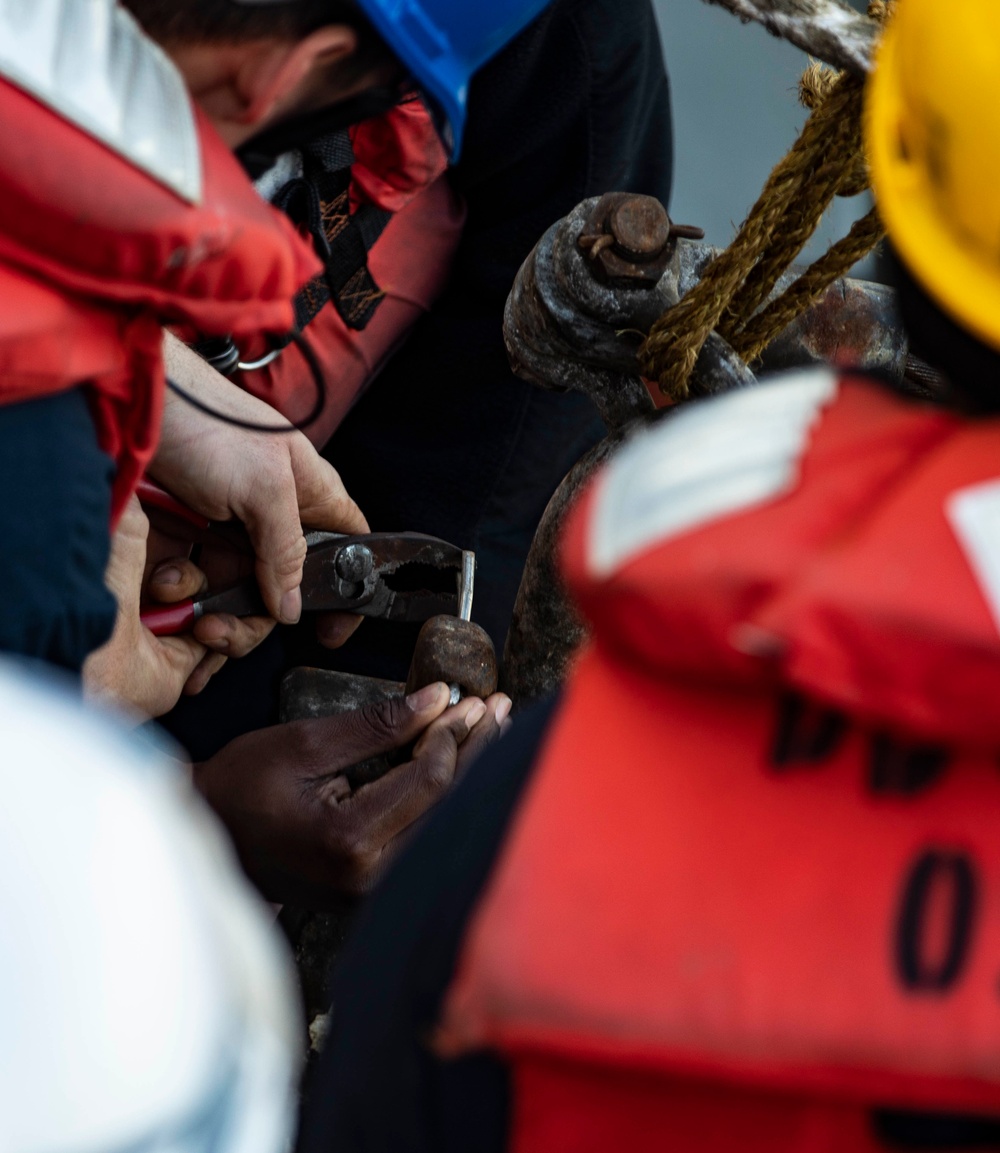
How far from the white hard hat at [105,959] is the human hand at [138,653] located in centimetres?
61

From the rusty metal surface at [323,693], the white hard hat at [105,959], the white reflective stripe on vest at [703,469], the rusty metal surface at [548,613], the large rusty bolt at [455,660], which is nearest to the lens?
the white hard hat at [105,959]

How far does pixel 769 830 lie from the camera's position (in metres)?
0.41

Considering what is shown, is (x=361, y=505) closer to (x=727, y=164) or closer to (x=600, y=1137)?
(x=727, y=164)

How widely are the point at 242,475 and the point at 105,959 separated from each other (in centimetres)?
82

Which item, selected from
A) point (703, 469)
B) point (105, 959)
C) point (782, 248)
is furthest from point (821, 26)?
point (105, 959)

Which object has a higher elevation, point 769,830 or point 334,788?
point 769,830

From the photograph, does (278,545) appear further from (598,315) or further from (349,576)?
(598,315)

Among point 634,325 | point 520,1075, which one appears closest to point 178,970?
point 520,1075

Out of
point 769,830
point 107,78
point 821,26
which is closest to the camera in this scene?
point 769,830

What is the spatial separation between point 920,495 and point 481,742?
73 centimetres

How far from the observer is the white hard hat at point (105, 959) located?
30cm

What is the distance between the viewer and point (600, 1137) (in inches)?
17.0

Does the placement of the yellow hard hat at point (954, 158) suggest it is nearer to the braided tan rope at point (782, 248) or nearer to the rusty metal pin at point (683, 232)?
the braided tan rope at point (782, 248)

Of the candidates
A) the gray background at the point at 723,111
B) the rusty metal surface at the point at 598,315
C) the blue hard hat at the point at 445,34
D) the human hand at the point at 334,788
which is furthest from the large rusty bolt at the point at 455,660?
the gray background at the point at 723,111
